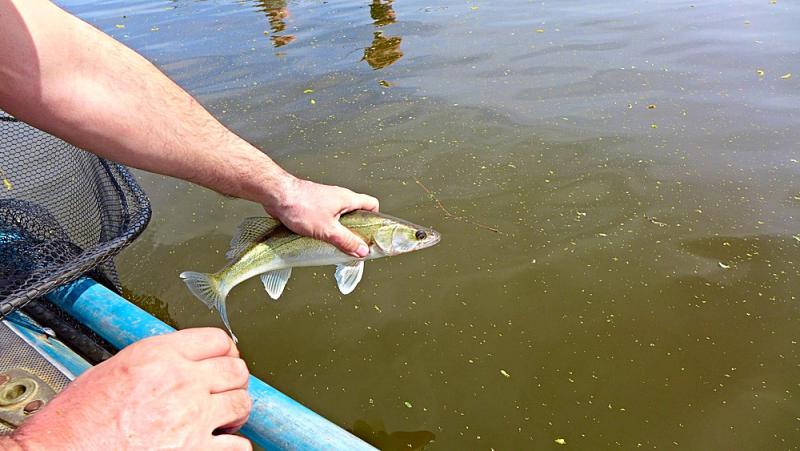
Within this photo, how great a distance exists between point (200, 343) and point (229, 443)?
283 millimetres

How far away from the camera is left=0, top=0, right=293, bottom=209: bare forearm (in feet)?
6.09

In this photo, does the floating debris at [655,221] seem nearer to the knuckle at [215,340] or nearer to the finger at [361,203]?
the finger at [361,203]

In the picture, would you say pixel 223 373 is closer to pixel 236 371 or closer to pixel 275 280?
pixel 236 371

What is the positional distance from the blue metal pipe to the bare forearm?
633 mm

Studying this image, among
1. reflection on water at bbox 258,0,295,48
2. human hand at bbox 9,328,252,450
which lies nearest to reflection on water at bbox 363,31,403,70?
reflection on water at bbox 258,0,295,48

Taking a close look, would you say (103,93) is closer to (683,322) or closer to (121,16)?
(683,322)

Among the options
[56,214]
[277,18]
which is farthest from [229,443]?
[277,18]

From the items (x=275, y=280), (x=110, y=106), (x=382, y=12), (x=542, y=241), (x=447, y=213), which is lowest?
(x=542, y=241)

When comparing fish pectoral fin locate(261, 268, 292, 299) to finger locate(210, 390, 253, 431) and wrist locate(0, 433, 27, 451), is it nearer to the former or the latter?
finger locate(210, 390, 253, 431)

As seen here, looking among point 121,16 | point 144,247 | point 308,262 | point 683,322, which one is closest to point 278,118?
point 144,247

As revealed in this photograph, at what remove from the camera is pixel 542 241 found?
4.25 meters

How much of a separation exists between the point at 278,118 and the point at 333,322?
3697 millimetres

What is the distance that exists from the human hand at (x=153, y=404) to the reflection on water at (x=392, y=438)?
1.63 metres

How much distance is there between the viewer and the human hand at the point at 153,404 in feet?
4.27
